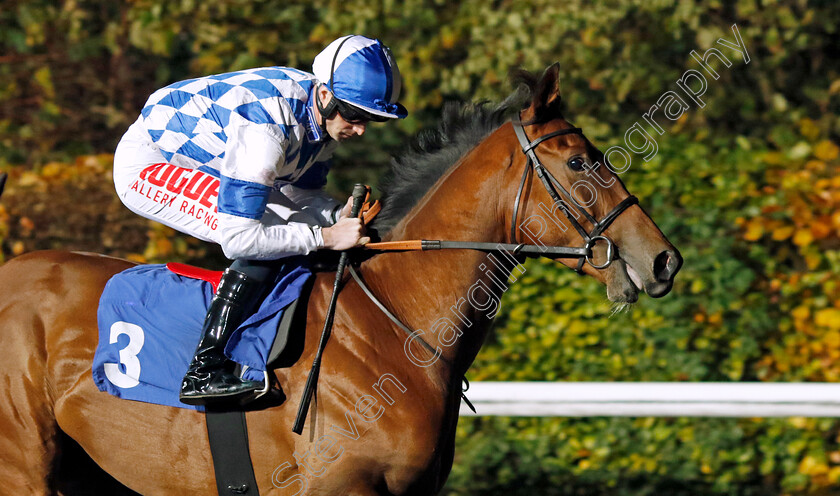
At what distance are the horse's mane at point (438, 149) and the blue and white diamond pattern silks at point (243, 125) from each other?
31 centimetres

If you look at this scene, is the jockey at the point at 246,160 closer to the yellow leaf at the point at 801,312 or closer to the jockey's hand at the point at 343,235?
the jockey's hand at the point at 343,235

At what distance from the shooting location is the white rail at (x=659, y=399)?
429cm

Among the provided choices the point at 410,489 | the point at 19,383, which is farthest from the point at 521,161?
the point at 19,383

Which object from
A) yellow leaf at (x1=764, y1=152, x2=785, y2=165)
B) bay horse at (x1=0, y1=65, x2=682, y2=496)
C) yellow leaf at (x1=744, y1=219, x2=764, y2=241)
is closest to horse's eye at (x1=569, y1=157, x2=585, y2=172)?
bay horse at (x1=0, y1=65, x2=682, y2=496)

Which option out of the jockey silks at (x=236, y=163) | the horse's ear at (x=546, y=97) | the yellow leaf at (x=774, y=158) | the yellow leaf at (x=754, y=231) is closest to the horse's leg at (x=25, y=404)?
the jockey silks at (x=236, y=163)

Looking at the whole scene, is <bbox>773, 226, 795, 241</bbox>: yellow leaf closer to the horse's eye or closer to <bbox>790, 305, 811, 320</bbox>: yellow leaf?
<bbox>790, 305, 811, 320</bbox>: yellow leaf

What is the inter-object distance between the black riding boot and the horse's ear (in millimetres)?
1073

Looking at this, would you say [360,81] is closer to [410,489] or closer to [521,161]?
[521,161]

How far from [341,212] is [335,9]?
360 cm

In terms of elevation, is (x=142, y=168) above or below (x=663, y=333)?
above

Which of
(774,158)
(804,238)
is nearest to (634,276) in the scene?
(804,238)

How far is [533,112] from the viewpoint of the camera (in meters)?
2.90

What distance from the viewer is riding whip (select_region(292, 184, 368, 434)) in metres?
2.82

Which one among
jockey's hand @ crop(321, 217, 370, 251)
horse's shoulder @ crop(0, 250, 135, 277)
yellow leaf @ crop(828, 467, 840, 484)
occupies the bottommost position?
yellow leaf @ crop(828, 467, 840, 484)
